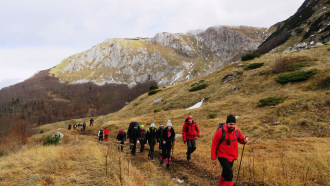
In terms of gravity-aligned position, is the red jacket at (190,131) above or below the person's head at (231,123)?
below

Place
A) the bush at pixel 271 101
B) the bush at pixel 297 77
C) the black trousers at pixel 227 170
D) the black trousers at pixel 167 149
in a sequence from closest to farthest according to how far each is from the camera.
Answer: the black trousers at pixel 227 170 < the black trousers at pixel 167 149 < the bush at pixel 271 101 < the bush at pixel 297 77

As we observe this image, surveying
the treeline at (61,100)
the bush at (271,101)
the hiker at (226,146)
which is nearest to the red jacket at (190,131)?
the hiker at (226,146)

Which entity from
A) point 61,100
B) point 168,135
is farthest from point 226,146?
point 61,100

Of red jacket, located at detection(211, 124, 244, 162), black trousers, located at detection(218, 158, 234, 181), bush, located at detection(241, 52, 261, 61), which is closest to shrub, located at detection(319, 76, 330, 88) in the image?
red jacket, located at detection(211, 124, 244, 162)

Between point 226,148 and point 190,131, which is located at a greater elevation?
point 226,148

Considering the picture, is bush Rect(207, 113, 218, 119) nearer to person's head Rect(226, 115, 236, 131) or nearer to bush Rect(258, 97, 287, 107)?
bush Rect(258, 97, 287, 107)

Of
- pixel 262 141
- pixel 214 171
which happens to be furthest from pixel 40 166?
pixel 262 141

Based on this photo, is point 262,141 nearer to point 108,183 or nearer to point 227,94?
point 108,183

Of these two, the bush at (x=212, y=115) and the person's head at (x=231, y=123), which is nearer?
the person's head at (x=231, y=123)

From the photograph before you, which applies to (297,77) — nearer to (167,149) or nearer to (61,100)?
(167,149)

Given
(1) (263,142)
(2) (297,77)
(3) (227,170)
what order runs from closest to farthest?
(3) (227,170) < (1) (263,142) < (2) (297,77)

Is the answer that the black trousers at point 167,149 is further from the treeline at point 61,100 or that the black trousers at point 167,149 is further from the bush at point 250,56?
the treeline at point 61,100

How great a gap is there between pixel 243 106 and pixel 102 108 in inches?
5433

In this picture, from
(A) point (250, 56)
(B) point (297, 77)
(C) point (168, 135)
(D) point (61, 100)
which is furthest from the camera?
(D) point (61, 100)
